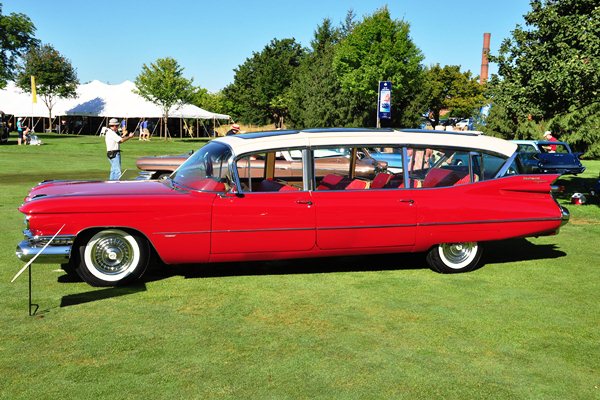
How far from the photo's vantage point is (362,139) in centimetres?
685

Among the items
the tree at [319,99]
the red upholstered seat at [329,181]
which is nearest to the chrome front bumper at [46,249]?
the red upholstered seat at [329,181]

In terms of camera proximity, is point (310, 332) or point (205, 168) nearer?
point (310, 332)

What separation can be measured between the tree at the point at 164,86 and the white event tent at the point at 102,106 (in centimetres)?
63

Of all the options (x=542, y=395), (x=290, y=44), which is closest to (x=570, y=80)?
(x=542, y=395)

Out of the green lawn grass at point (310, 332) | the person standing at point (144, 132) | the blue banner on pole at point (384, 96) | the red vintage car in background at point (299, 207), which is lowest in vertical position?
the green lawn grass at point (310, 332)

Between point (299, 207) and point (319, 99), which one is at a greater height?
point (319, 99)

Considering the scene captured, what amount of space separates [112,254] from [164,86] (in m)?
47.6

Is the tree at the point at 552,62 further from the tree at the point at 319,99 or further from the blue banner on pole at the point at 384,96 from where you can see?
the tree at the point at 319,99

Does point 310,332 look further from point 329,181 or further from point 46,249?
point 46,249

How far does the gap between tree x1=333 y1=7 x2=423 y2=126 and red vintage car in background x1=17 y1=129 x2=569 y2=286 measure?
54.6 meters

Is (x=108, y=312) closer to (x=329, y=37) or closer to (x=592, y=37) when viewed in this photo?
(x=592, y=37)

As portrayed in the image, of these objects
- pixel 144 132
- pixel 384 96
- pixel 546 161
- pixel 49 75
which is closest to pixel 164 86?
pixel 144 132

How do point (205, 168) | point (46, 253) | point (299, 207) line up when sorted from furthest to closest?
1. point (205, 168)
2. point (299, 207)
3. point (46, 253)

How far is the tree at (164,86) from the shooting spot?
170ft
